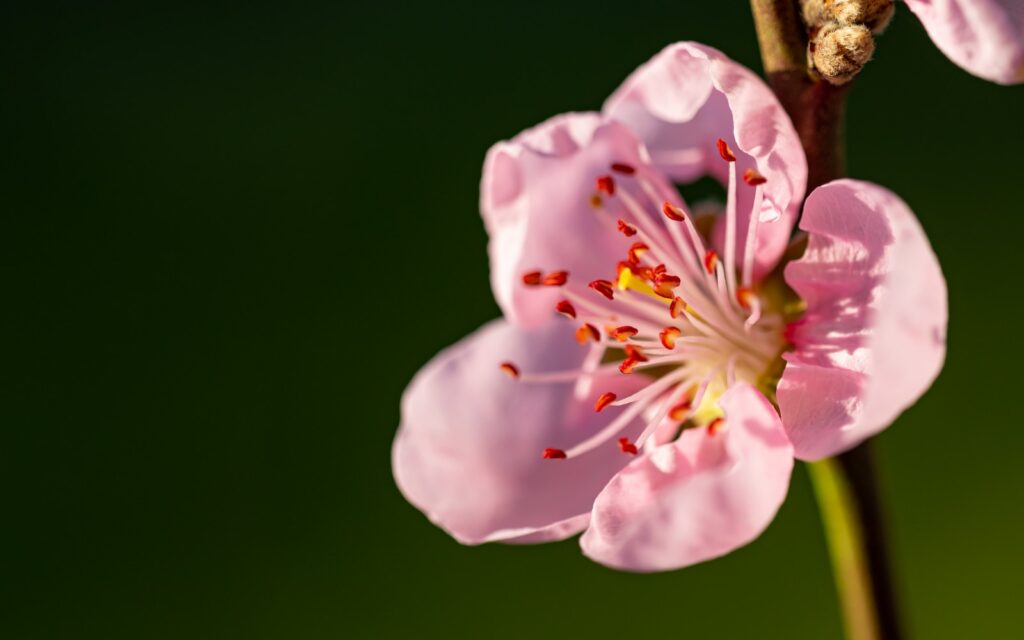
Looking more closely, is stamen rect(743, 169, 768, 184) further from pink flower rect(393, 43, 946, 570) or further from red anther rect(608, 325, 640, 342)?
red anther rect(608, 325, 640, 342)

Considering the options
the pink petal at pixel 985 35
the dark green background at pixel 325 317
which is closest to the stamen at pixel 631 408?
the pink petal at pixel 985 35

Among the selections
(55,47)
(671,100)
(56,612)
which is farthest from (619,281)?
(55,47)

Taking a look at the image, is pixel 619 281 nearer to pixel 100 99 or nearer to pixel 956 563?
pixel 956 563

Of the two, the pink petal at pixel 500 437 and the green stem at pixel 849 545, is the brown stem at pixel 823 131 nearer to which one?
the green stem at pixel 849 545

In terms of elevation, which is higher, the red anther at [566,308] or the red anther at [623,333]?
the red anther at [566,308]

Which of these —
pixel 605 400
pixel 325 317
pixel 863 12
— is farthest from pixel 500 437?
pixel 325 317

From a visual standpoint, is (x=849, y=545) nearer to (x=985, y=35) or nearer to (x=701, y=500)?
(x=701, y=500)
